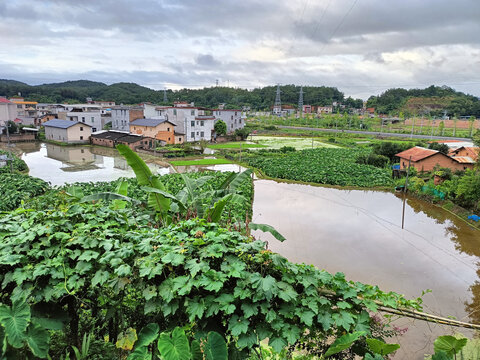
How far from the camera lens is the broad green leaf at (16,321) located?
3.08 metres

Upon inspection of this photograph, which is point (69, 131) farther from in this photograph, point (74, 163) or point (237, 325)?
point (237, 325)

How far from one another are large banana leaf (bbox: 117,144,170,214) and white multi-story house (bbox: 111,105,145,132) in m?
43.5

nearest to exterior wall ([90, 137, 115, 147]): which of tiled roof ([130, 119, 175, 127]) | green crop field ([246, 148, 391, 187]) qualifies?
tiled roof ([130, 119, 175, 127])

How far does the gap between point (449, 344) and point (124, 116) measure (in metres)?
51.1

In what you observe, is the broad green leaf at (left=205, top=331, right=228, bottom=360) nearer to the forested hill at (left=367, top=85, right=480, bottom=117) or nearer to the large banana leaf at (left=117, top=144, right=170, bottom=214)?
the large banana leaf at (left=117, top=144, right=170, bottom=214)

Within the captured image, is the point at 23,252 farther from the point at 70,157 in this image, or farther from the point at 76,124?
the point at 76,124

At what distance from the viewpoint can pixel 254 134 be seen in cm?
5956

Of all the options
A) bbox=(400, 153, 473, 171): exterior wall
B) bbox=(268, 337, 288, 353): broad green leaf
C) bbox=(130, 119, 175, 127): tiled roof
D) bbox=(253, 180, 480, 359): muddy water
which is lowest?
bbox=(253, 180, 480, 359): muddy water

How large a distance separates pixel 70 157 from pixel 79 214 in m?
33.4

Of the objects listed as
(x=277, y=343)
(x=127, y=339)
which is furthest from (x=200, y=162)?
(x=277, y=343)

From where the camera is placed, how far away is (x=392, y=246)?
1270 centimetres

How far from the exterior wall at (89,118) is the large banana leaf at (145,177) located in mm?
50252

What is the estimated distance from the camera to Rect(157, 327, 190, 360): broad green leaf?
315 cm

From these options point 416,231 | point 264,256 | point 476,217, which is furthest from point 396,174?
point 264,256
